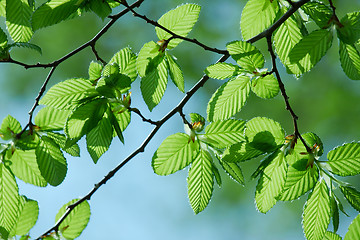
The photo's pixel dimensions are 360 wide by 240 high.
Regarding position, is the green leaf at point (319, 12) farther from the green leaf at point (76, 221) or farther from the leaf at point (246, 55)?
the green leaf at point (76, 221)

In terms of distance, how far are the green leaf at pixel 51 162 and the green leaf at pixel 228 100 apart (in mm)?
355

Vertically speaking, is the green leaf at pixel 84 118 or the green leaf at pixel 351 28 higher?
the green leaf at pixel 351 28

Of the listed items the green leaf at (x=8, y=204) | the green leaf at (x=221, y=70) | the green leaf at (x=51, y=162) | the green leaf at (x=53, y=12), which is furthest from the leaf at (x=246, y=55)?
the green leaf at (x=8, y=204)

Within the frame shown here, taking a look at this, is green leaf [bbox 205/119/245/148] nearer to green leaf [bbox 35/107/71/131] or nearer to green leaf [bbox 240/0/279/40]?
green leaf [bbox 240/0/279/40]

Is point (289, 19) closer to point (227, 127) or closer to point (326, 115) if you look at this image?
point (227, 127)

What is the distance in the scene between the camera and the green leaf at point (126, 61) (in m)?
1.02

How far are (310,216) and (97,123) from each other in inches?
18.9

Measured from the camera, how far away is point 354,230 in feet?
2.49

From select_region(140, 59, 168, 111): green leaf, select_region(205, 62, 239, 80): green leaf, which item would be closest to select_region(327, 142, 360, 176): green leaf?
select_region(205, 62, 239, 80): green leaf

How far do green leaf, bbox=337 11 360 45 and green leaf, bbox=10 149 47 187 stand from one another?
2.48 ft

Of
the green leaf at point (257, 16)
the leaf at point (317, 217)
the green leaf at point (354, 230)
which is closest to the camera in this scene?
the green leaf at point (354, 230)

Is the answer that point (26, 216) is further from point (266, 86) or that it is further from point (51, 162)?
point (266, 86)

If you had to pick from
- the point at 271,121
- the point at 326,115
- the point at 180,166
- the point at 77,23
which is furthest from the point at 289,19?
the point at 77,23

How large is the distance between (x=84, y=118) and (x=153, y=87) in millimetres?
196
